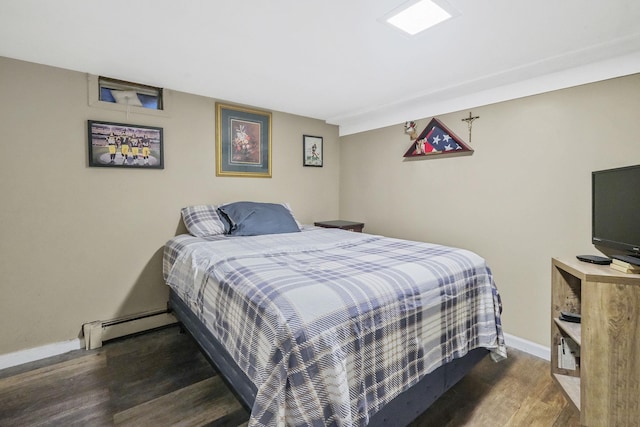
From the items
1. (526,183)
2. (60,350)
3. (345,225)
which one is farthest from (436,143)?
(60,350)

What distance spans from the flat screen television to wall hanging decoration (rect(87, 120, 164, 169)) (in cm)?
327

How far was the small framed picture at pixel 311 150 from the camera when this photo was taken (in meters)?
3.73

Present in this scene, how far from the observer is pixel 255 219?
2.79m

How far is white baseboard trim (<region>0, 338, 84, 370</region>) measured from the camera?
2.15m

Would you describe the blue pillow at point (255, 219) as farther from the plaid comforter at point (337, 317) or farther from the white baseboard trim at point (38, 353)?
the white baseboard trim at point (38, 353)

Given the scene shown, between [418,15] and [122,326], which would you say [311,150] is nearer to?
[418,15]

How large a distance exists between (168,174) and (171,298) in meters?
1.12

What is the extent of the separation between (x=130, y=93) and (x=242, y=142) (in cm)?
105

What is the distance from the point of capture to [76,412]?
5.53 ft

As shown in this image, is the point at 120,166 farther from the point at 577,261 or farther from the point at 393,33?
the point at 577,261

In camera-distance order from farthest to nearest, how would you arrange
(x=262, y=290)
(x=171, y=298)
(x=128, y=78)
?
(x=171, y=298) → (x=128, y=78) → (x=262, y=290)

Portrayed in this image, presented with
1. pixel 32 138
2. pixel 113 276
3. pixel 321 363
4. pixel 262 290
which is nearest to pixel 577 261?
pixel 321 363

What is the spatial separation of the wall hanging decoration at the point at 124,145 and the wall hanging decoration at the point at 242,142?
570 millimetres

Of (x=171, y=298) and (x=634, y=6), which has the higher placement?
(x=634, y=6)
